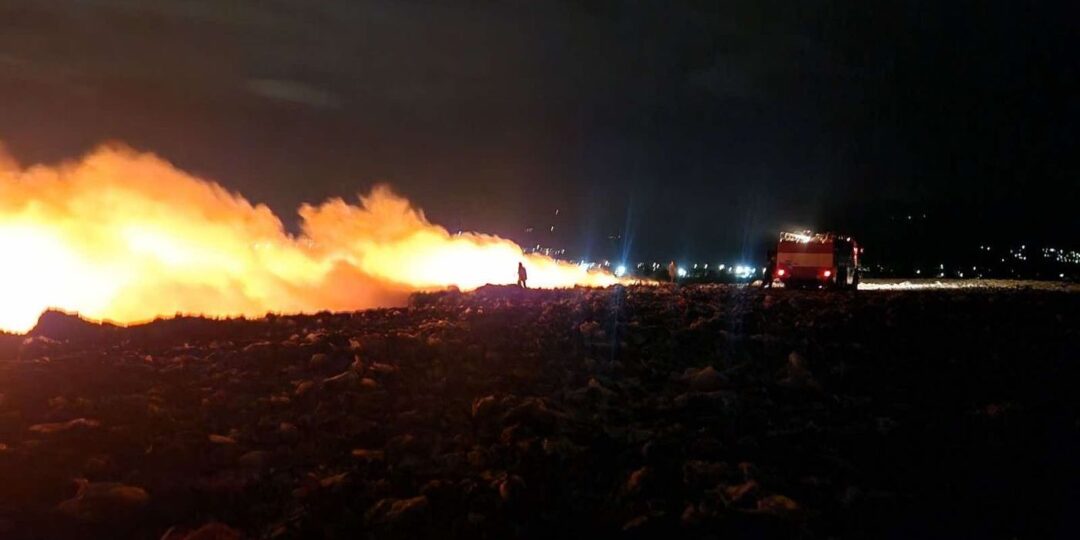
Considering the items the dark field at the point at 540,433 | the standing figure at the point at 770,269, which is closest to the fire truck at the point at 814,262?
the standing figure at the point at 770,269

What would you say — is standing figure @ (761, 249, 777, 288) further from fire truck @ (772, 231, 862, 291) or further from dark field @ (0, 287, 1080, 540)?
dark field @ (0, 287, 1080, 540)

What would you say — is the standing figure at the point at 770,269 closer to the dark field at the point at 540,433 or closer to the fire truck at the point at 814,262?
the fire truck at the point at 814,262

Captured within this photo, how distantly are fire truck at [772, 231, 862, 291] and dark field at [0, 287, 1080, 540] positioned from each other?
58.1ft

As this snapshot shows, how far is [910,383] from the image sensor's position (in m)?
10.9

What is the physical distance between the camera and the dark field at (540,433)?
22.0ft

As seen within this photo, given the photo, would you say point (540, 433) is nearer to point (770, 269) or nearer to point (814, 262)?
point (814, 262)

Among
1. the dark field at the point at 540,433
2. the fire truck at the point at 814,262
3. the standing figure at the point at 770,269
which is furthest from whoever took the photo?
the standing figure at the point at 770,269

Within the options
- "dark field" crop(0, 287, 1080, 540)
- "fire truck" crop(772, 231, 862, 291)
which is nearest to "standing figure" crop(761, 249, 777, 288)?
"fire truck" crop(772, 231, 862, 291)

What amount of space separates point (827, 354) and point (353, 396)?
751cm

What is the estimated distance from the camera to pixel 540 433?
866 centimetres

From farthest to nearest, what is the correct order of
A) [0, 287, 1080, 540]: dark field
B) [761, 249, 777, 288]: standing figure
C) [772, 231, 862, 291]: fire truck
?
1. [761, 249, 777, 288]: standing figure
2. [772, 231, 862, 291]: fire truck
3. [0, 287, 1080, 540]: dark field

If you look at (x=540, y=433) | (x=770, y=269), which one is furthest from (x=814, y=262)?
(x=540, y=433)

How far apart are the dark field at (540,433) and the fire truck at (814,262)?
1771 centimetres

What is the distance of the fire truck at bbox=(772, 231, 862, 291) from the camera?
32.0 m
